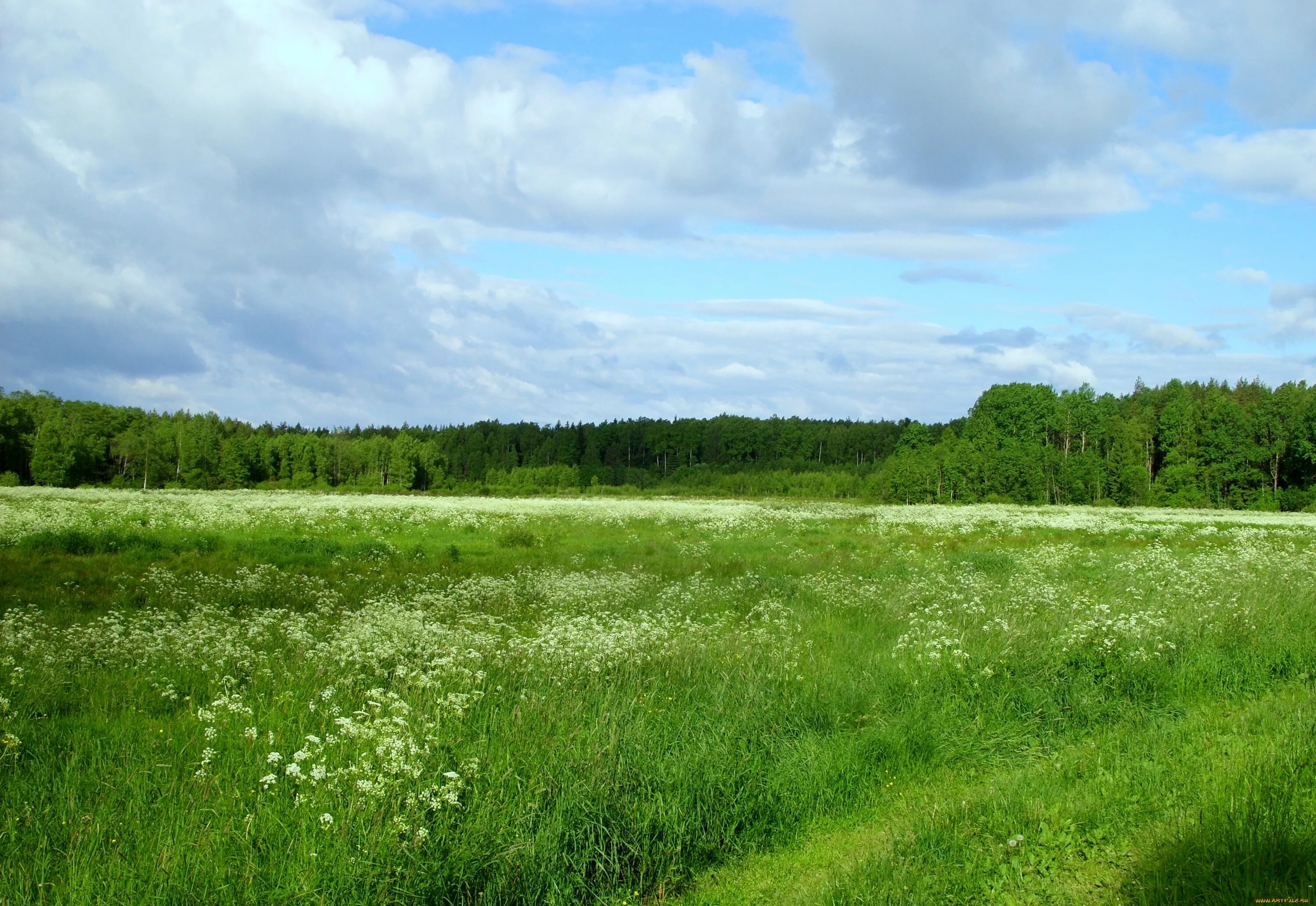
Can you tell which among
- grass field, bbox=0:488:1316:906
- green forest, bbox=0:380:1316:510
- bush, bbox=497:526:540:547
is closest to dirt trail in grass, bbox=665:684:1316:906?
grass field, bbox=0:488:1316:906

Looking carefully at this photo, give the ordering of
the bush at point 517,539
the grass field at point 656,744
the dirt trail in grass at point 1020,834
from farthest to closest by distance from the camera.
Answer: the bush at point 517,539, the dirt trail in grass at point 1020,834, the grass field at point 656,744

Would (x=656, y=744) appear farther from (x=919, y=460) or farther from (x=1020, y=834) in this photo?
(x=919, y=460)

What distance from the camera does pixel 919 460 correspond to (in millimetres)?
86000

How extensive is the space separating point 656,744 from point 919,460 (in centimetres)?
8382

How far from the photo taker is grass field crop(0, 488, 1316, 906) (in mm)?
5129

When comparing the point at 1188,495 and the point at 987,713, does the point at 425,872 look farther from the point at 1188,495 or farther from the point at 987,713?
the point at 1188,495

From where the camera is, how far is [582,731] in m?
6.95

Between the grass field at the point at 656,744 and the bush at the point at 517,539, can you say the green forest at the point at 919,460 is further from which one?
the grass field at the point at 656,744

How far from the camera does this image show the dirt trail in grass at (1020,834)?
526 cm

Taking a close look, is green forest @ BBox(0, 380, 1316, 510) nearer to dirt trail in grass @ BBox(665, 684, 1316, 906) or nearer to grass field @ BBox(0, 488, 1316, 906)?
grass field @ BBox(0, 488, 1316, 906)

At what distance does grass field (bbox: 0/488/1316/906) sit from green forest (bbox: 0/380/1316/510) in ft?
231

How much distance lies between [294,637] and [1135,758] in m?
9.09

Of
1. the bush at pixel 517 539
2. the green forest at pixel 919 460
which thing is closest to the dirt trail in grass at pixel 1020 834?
the bush at pixel 517 539

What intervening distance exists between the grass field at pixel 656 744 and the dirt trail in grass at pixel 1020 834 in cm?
3
